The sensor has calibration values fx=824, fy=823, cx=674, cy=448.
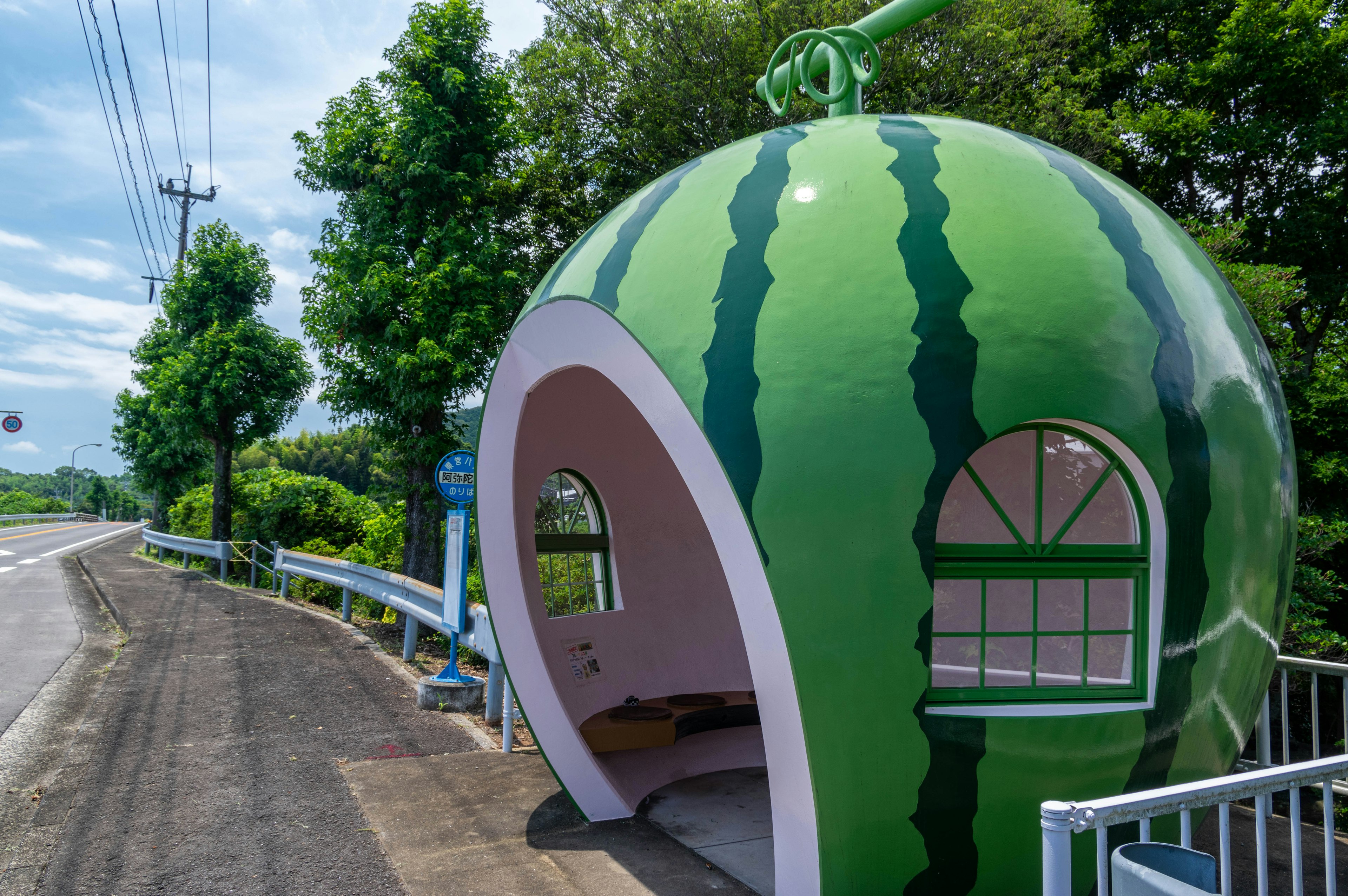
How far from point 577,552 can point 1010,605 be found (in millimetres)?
3693

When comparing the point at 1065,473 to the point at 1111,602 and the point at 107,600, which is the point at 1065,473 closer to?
the point at 1111,602

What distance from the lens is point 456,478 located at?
24.7 ft

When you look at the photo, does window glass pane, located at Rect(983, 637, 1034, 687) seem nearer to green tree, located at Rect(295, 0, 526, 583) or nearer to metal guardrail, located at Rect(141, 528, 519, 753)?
metal guardrail, located at Rect(141, 528, 519, 753)

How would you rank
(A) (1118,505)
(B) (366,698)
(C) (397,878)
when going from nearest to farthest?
1. (C) (397,878)
2. (A) (1118,505)
3. (B) (366,698)

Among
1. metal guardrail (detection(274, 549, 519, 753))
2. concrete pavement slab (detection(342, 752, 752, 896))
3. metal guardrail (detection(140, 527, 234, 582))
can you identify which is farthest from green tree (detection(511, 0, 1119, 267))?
concrete pavement slab (detection(342, 752, 752, 896))

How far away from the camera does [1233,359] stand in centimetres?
368

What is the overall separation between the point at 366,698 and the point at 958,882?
6514mm

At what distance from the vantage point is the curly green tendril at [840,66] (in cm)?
471

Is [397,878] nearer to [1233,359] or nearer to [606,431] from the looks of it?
[606,431]

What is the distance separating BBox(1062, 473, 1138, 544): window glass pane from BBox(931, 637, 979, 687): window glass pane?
125 cm

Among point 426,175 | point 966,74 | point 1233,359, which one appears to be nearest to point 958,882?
point 1233,359

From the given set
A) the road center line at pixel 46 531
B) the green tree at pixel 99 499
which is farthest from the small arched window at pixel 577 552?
the green tree at pixel 99 499

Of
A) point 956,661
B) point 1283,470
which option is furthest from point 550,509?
point 1283,470

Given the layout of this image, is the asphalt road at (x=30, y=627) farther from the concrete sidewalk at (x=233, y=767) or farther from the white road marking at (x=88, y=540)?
the concrete sidewalk at (x=233, y=767)
